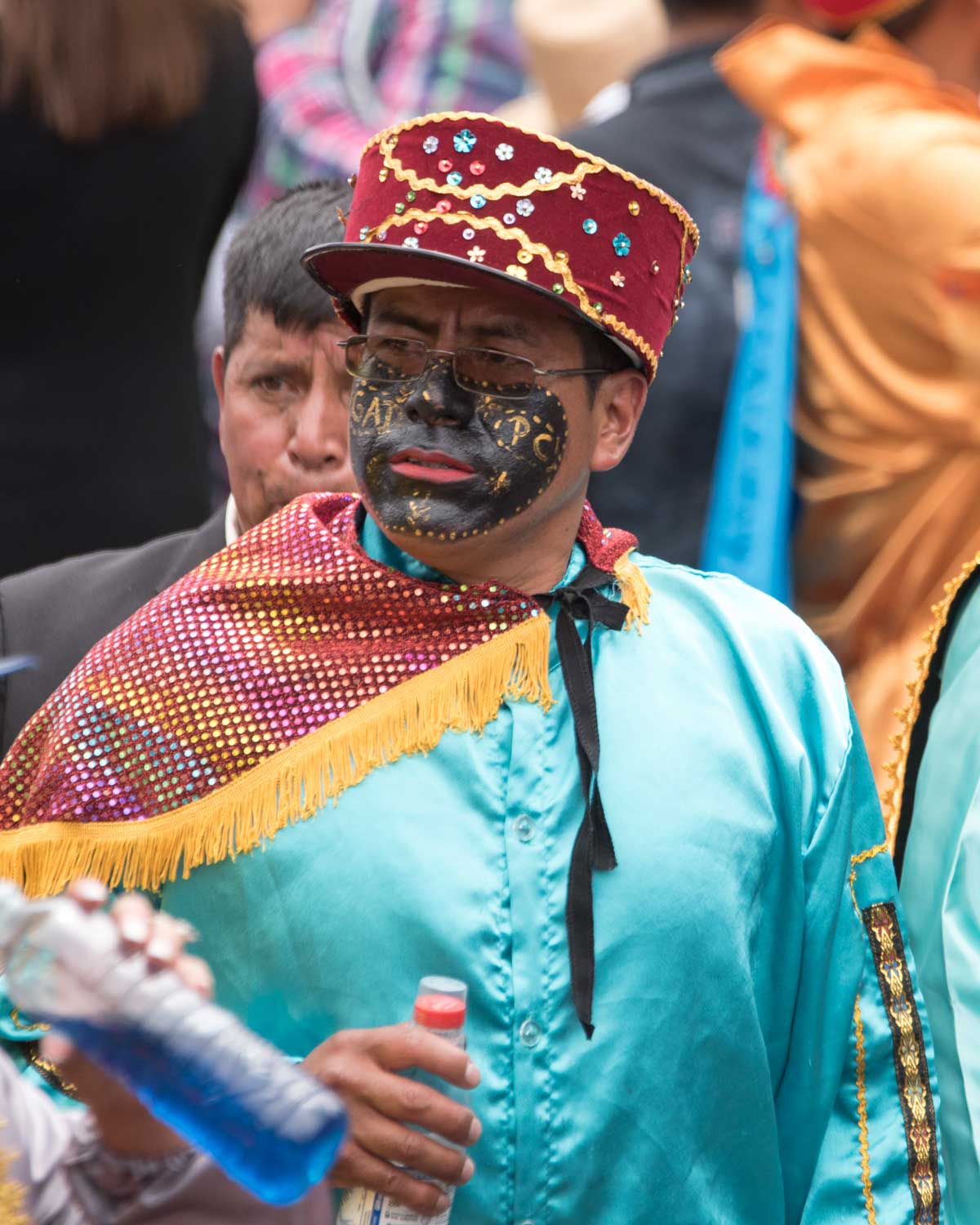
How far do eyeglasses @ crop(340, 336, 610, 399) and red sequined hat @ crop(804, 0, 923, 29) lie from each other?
252 centimetres

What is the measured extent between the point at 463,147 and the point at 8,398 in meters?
1.73

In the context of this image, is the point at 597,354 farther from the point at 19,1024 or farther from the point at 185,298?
the point at 185,298

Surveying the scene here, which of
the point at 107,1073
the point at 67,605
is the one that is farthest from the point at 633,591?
the point at 107,1073

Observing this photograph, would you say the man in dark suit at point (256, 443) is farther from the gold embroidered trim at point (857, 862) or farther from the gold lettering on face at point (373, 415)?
the gold embroidered trim at point (857, 862)

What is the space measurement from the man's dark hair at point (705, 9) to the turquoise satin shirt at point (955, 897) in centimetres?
229

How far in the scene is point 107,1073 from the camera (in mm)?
1978

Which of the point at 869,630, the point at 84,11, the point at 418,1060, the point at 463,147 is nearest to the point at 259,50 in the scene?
the point at 84,11

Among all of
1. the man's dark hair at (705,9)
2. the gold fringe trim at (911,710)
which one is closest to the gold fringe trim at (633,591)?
the gold fringe trim at (911,710)

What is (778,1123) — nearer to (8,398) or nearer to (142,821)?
(142,821)

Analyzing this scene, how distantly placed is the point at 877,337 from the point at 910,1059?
2206 mm

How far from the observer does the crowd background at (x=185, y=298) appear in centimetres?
415

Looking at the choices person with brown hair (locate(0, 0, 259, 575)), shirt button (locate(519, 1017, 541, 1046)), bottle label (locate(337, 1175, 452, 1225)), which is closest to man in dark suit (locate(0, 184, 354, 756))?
person with brown hair (locate(0, 0, 259, 575))

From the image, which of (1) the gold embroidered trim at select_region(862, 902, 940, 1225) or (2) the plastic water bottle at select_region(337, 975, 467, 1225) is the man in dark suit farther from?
(1) the gold embroidered trim at select_region(862, 902, 940, 1225)

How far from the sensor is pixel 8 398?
4.25 m
